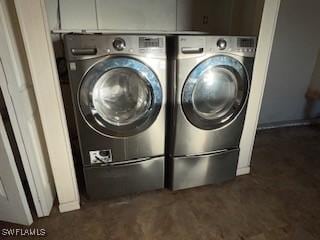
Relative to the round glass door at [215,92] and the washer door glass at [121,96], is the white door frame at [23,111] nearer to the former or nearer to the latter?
the washer door glass at [121,96]

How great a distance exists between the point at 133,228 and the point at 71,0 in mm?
1745

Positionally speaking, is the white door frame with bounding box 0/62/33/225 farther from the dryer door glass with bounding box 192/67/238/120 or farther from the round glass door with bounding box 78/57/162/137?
the dryer door glass with bounding box 192/67/238/120

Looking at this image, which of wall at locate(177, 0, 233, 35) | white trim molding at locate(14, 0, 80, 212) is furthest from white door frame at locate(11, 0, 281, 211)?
wall at locate(177, 0, 233, 35)

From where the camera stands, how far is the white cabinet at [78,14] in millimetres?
1660

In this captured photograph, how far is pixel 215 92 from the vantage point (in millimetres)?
1453

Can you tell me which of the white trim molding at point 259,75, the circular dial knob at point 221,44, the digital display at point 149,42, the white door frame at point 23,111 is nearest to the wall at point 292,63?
the white trim molding at point 259,75

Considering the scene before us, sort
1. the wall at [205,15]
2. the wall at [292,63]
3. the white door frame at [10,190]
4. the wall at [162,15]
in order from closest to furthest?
the white door frame at [10,190]
the wall at [162,15]
the wall at [205,15]
the wall at [292,63]

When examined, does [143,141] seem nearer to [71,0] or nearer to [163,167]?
[163,167]

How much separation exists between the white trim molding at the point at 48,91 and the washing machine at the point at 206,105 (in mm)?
677

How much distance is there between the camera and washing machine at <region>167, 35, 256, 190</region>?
1292 mm

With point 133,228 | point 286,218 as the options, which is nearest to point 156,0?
point 133,228

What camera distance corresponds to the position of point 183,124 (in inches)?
56.0

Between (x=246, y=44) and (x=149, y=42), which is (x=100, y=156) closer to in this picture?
(x=149, y=42)

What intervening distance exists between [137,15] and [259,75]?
3.75 feet
